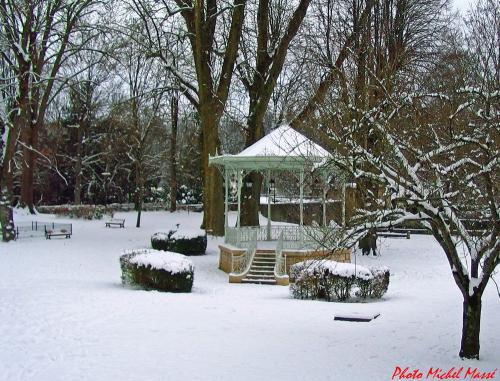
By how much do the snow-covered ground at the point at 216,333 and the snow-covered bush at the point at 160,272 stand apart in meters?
0.61

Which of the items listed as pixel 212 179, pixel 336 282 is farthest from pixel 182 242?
pixel 336 282

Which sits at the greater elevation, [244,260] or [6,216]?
[6,216]

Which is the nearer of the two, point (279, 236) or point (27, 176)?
point (279, 236)

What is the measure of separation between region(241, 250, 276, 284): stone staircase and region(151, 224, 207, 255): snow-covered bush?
497 cm

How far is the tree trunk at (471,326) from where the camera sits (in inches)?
354

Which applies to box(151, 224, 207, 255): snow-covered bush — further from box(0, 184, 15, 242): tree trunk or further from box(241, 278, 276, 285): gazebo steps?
box(0, 184, 15, 242): tree trunk

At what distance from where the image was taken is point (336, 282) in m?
16.0

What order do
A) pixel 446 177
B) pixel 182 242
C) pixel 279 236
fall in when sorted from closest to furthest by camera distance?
pixel 446 177, pixel 279 236, pixel 182 242

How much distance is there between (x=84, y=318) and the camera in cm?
1192

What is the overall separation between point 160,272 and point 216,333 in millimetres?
5819

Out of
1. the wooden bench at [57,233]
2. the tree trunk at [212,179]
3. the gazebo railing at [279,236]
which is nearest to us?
the gazebo railing at [279,236]

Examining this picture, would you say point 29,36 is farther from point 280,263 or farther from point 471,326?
point 471,326

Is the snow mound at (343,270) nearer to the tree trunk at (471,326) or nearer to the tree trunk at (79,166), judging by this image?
the tree trunk at (471,326)

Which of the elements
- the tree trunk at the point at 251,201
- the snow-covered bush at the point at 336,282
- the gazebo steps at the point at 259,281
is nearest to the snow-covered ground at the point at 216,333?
the snow-covered bush at the point at 336,282
